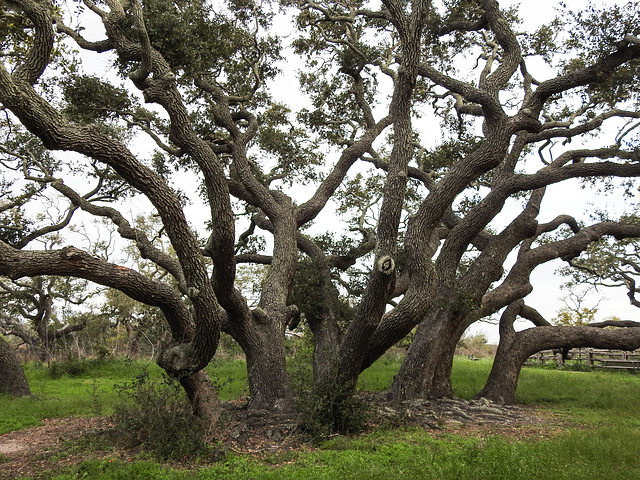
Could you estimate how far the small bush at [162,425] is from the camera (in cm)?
562

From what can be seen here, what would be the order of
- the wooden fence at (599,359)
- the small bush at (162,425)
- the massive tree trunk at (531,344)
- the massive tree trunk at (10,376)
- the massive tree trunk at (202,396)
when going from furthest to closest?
1. the wooden fence at (599,359)
2. the massive tree trunk at (10,376)
3. the massive tree trunk at (531,344)
4. the massive tree trunk at (202,396)
5. the small bush at (162,425)

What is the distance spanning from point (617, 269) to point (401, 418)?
12.6 meters

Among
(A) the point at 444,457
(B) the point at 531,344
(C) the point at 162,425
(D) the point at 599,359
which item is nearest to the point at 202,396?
(C) the point at 162,425

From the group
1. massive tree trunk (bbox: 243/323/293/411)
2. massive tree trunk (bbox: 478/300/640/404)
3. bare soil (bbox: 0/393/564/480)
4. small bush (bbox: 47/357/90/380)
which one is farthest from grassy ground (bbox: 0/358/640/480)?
small bush (bbox: 47/357/90/380)

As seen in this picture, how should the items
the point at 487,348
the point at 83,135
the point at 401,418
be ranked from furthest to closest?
the point at 487,348, the point at 401,418, the point at 83,135

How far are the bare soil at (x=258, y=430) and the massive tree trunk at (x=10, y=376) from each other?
8.03 feet

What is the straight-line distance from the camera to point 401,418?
718cm

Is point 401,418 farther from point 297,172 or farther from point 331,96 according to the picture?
point 331,96

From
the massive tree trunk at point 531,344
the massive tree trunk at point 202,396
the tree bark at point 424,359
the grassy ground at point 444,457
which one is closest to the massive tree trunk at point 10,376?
the grassy ground at point 444,457

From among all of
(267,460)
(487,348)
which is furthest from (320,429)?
(487,348)

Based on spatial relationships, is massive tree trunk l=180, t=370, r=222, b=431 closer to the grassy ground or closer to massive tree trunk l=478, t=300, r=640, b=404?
the grassy ground

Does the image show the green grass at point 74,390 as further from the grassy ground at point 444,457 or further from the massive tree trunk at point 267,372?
the massive tree trunk at point 267,372

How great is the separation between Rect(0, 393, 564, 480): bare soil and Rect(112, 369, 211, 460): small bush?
26 cm

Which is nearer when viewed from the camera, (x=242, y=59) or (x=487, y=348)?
(x=242, y=59)
